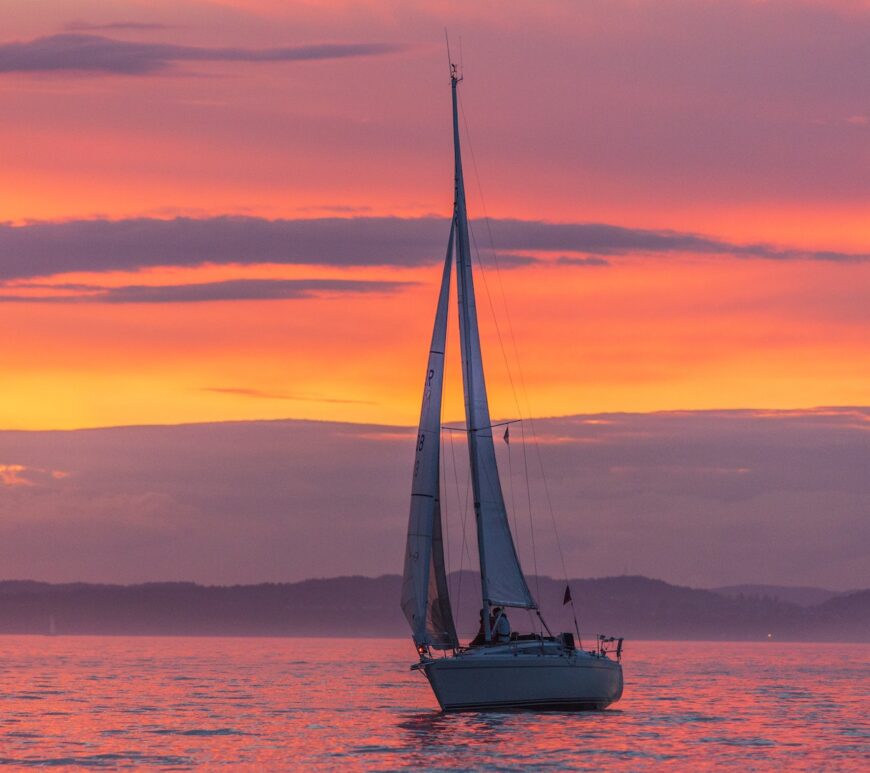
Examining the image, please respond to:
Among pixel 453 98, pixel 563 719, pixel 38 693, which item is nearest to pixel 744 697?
pixel 563 719

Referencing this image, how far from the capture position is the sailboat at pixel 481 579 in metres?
60.8

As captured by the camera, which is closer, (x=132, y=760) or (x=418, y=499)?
(x=132, y=760)

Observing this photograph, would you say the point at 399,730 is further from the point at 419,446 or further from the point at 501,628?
the point at 419,446

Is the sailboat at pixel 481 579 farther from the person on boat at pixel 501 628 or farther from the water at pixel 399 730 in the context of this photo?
the water at pixel 399 730

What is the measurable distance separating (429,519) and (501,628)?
16.0ft

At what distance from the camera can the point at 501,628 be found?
206 ft

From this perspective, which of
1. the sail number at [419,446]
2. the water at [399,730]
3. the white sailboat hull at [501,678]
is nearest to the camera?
the water at [399,730]

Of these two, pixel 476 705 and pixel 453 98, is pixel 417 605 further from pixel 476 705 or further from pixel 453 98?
pixel 453 98

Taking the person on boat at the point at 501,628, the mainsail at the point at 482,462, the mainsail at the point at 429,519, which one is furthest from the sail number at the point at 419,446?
the person on boat at the point at 501,628

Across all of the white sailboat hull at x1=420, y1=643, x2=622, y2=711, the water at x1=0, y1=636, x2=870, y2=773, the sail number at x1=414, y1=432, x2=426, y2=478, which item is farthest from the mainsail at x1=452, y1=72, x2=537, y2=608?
the water at x1=0, y1=636, x2=870, y2=773

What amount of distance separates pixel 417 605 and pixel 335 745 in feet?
20.4

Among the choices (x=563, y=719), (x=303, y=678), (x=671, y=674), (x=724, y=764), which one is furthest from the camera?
(x=671, y=674)

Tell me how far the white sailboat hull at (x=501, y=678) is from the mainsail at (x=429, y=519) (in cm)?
107

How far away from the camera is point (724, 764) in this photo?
2264 inches
